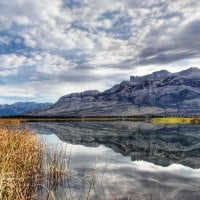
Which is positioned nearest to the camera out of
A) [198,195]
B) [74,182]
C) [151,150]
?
[198,195]

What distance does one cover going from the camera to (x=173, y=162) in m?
32.2

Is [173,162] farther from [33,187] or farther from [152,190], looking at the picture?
[33,187]

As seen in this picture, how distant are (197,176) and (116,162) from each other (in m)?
8.41

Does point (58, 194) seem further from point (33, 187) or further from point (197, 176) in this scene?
point (197, 176)

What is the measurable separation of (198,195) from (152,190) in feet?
7.75

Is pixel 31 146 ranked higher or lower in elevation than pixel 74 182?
higher

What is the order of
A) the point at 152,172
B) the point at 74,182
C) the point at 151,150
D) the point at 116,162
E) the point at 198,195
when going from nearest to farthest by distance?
the point at 198,195, the point at 74,182, the point at 152,172, the point at 116,162, the point at 151,150

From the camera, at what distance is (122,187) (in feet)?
65.5

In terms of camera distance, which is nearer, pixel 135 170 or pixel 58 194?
pixel 58 194

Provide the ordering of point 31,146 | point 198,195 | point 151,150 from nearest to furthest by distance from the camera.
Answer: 1. point 198,195
2. point 31,146
3. point 151,150

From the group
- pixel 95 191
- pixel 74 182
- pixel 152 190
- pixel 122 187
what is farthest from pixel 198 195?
pixel 74 182

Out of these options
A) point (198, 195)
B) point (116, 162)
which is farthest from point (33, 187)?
point (116, 162)

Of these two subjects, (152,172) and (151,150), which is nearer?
(152,172)

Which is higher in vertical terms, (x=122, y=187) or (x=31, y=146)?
(x=31, y=146)
